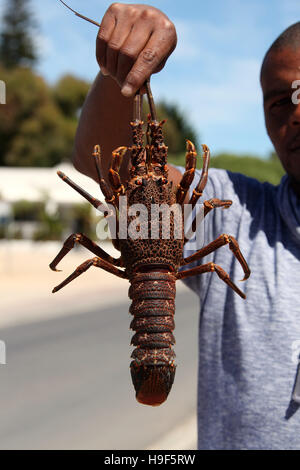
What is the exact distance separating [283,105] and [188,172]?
99 centimetres

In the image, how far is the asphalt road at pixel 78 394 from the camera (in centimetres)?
683

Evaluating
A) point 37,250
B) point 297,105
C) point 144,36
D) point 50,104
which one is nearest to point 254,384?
point 297,105

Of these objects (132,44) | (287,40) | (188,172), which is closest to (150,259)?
(188,172)

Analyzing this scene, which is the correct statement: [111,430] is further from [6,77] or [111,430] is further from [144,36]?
[6,77]

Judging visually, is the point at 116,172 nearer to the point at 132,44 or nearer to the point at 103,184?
the point at 103,184

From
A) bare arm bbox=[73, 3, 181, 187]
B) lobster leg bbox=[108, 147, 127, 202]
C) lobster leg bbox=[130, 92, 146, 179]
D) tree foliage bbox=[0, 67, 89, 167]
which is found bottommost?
lobster leg bbox=[108, 147, 127, 202]

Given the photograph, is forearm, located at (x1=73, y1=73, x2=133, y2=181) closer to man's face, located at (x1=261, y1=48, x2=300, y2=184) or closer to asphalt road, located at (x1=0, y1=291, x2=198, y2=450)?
man's face, located at (x1=261, y1=48, x2=300, y2=184)

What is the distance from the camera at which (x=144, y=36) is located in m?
1.87

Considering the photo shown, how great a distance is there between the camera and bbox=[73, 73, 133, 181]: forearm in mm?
2434

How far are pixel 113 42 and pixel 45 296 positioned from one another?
43.8ft

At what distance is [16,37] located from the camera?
53.7 metres

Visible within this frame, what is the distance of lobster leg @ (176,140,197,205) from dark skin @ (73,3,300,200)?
29cm

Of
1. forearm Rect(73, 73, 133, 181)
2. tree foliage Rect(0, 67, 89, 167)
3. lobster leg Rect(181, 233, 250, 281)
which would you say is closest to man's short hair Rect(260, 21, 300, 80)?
forearm Rect(73, 73, 133, 181)
